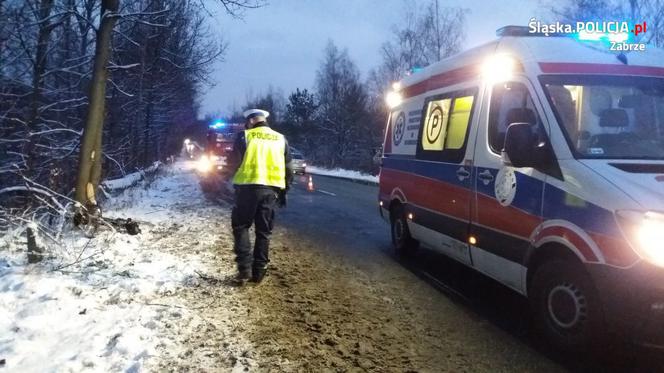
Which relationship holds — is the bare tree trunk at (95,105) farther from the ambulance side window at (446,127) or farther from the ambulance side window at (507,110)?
the ambulance side window at (507,110)

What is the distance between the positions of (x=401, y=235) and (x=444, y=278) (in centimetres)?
132

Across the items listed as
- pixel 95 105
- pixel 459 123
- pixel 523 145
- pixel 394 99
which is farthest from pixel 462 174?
pixel 95 105

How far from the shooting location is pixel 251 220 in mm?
5648

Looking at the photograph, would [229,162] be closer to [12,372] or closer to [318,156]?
[12,372]

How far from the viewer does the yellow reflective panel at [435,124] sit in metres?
6.11

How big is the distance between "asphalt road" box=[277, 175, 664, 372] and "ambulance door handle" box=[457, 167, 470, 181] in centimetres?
130

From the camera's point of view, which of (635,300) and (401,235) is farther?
(401,235)

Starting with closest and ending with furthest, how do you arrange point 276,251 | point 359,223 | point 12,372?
point 12,372
point 276,251
point 359,223

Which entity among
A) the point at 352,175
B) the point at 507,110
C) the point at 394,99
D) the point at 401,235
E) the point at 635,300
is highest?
the point at 394,99

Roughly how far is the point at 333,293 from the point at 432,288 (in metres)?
1.16

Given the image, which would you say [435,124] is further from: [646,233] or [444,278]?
[646,233]

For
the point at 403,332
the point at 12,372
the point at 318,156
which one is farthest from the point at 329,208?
→ the point at 318,156

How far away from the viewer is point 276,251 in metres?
7.68

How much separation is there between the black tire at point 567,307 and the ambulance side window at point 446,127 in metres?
1.80
